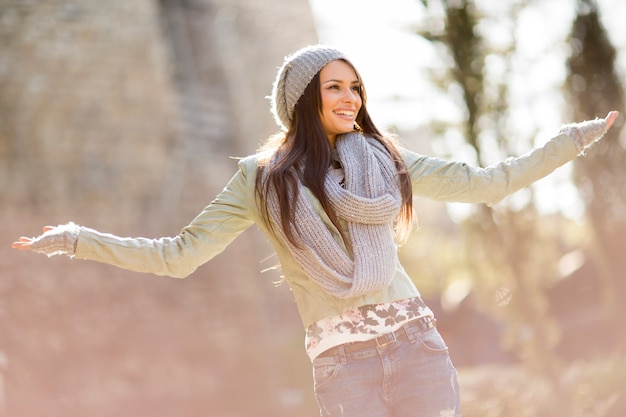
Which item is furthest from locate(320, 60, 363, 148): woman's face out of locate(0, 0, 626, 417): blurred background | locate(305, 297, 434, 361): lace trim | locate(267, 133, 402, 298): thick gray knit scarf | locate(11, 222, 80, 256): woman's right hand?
locate(0, 0, 626, 417): blurred background

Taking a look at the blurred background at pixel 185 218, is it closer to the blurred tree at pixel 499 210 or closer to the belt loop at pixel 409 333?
the blurred tree at pixel 499 210

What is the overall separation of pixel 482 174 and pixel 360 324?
2.17 ft

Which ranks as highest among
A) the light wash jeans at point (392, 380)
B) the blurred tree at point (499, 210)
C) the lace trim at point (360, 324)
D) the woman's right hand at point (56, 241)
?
the blurred tree at point (499, 210)

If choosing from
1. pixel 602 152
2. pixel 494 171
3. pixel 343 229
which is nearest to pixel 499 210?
pixel 602 152

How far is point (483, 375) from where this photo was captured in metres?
10.8

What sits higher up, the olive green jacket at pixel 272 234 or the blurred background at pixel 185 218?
the blurred background at pixel 185 218

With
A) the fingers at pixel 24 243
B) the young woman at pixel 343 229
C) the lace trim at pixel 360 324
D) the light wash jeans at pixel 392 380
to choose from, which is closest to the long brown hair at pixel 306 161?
the young woman at pixel 343 229

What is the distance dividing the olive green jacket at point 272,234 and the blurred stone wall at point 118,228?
652 centimetres

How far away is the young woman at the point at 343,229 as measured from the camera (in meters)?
2.68

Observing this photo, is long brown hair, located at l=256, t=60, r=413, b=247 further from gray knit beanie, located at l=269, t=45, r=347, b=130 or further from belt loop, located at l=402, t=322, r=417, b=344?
belt loop, located at l=402, t=322, r=417, b=344

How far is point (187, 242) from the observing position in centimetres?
292

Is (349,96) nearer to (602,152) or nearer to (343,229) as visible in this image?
(343,229)

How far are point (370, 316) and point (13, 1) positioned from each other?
8527mm

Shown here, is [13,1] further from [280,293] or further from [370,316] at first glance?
[370,316]
